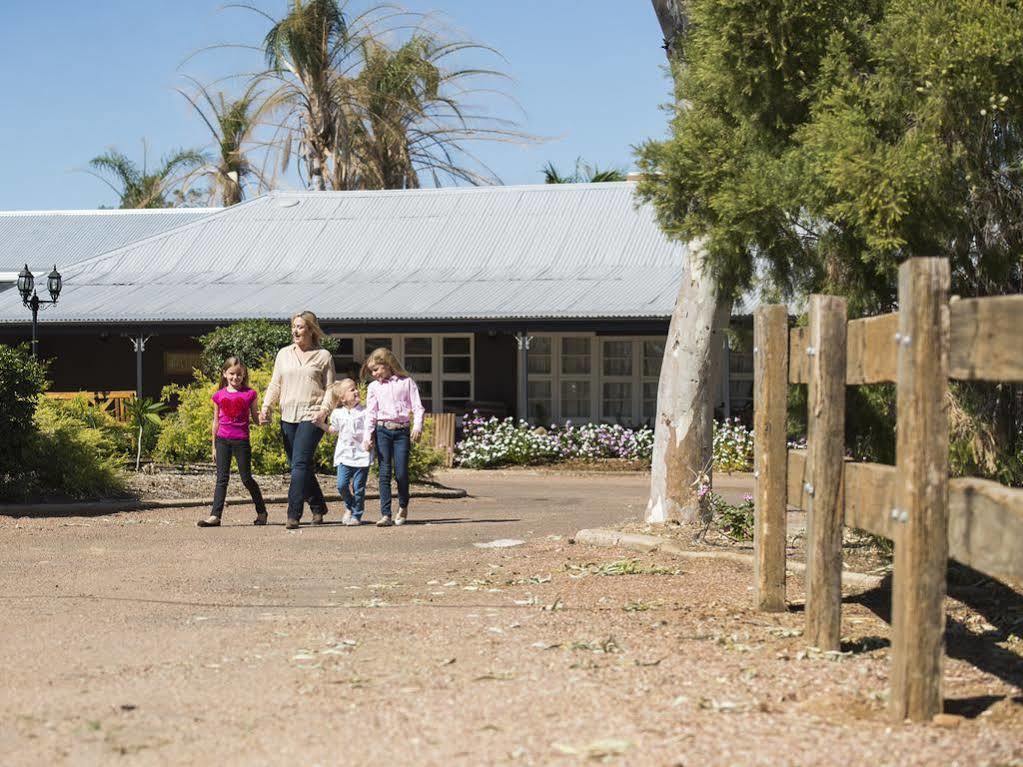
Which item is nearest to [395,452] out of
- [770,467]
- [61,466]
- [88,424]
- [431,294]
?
[61,466]

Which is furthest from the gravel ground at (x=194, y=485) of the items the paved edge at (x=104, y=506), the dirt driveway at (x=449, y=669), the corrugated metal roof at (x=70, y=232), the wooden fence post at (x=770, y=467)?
the corrugated metal roof at (x=70, y=232)

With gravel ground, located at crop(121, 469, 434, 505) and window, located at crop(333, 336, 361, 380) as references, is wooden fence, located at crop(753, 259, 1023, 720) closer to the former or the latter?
gravel ground, located at crop(121, 469, 434, 505)

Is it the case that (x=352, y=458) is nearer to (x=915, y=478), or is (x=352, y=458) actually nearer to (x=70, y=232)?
(x=915, y=478)

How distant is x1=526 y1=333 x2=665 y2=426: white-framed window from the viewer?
86.9 ft

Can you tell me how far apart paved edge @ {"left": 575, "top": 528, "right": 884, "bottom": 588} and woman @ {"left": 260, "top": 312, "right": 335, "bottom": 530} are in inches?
93.2

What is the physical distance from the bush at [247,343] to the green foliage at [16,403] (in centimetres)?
735

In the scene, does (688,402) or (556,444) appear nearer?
(688,402)

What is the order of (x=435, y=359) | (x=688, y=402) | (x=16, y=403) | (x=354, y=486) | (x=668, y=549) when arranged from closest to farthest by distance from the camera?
(x=668, y=549) < (x=688, y=402) < (x=354, y=486) < (x=16, y=403) < (x=435, y=359)

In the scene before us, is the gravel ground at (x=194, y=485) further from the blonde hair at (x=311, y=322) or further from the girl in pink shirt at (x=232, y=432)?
the blonde hair at (x=311, y=322)

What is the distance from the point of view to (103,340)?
28.4m

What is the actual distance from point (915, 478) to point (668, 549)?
4913 millimetres

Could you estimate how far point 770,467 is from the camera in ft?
21.9

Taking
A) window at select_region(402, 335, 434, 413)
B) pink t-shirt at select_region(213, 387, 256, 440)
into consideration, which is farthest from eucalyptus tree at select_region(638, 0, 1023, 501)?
window at select_region(402, 335, 434, 413)

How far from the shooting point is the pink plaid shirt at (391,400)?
12039mm
